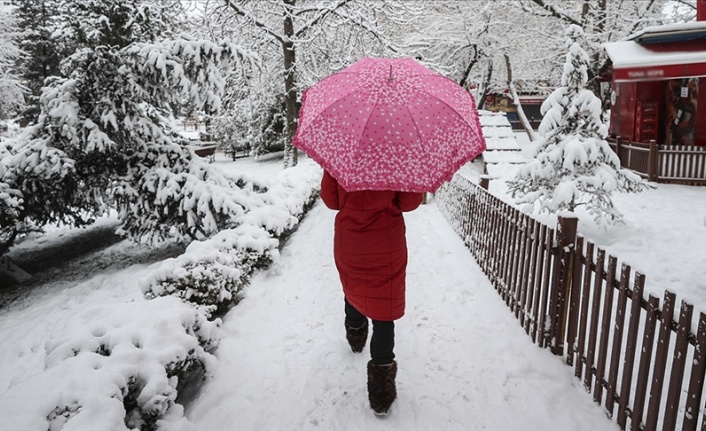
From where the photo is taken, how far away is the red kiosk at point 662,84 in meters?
10.0

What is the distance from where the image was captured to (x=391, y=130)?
2.30 meters

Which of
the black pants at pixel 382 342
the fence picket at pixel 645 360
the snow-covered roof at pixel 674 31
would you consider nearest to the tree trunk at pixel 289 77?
the snow-covered roof at pixel 674 31

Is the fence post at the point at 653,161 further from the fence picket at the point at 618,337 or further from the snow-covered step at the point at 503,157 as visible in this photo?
the fence picket at the point at 618,337

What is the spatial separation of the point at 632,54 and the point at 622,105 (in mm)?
5794

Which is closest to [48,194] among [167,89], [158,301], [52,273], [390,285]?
[52,273]

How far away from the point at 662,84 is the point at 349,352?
16.5m

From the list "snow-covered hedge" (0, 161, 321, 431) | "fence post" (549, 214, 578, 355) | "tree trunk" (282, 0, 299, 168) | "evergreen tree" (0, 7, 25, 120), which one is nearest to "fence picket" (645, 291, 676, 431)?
"fence post" (549, 214, 578, 355)

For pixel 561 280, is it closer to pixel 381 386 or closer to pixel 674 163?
pixel 381 386

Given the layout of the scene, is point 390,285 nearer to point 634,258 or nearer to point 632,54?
point 634,258

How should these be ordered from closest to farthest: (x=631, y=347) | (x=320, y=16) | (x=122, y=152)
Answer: (x=631, y=347) → (x=122, y=152) → (x=320, y=16)

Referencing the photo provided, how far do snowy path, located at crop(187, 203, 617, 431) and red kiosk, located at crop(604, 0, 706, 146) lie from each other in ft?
28.7

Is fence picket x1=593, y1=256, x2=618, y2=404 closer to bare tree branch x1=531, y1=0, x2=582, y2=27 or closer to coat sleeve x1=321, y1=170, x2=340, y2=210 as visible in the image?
Result: coat sleeve x1=321, y1=170, x2=340, y2=210

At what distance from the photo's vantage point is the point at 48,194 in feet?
21.9

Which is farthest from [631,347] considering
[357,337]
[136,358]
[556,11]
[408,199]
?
[556,11]
